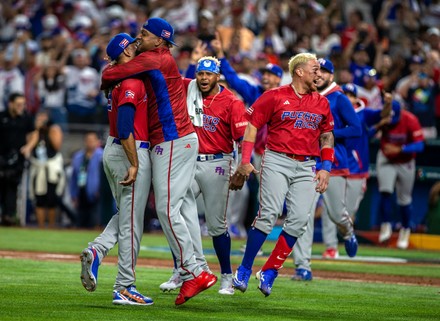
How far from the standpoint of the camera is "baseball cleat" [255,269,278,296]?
973 centimetres

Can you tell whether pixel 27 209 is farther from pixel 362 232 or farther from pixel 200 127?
pixel 200 127

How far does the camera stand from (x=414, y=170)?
20078mm

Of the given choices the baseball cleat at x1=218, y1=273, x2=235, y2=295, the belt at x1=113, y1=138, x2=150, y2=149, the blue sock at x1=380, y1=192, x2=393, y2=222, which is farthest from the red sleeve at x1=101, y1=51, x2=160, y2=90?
the blue sock at x1=380, y1=192, x2=393, y2=222

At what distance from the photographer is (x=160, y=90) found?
9070mm

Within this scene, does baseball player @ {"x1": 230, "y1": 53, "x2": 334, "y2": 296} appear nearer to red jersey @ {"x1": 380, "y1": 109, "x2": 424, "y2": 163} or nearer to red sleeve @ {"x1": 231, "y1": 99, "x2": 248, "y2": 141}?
red sleeve @ {"x1": 231, "y1": 99, "x2": 248, "y2": 141}

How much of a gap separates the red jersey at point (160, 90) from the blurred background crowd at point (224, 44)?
10.7 m

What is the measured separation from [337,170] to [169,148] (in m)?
5.18

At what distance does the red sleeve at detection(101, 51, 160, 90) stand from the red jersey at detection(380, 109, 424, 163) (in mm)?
11104

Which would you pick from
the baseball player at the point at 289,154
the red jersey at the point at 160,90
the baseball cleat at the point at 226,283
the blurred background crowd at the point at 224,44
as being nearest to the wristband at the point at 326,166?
the baseball player at the point at 289,154

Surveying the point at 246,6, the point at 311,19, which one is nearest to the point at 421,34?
the point at 311,19

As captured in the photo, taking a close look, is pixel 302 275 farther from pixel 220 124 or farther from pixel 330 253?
pixel 330 253

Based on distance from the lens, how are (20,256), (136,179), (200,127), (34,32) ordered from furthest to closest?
(34,32) → (20,256) → (200,127) → (136,179)

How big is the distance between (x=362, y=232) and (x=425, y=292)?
9.23 m

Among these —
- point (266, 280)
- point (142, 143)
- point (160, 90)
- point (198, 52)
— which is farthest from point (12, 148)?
point (160, 90)
